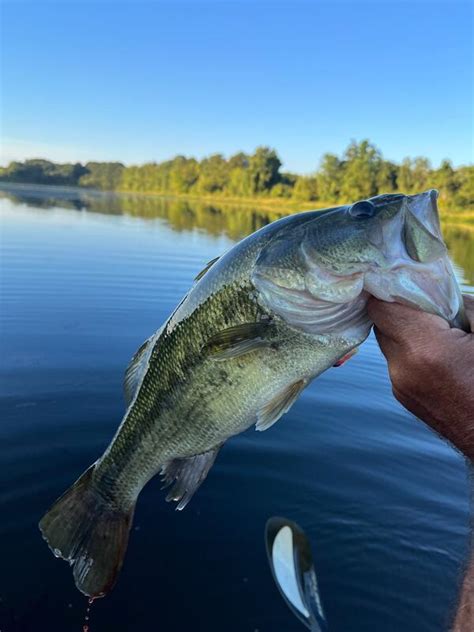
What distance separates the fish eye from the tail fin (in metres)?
2.10

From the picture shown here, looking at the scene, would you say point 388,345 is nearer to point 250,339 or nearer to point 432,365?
point 432,365

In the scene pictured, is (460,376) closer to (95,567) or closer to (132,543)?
(95,567)

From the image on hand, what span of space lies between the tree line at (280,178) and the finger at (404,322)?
7323 centimetres

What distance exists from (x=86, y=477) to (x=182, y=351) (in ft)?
3.41

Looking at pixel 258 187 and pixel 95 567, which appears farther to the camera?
pixel 258 187

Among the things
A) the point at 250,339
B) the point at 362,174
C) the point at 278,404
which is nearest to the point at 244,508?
the point at 278,404

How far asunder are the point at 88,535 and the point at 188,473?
0.67 meters

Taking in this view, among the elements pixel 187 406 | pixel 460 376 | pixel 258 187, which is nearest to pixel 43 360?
pixel 187 406

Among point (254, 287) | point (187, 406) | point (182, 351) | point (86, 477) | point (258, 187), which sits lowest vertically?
point (86, 477)

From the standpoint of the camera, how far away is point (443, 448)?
20.9 ft

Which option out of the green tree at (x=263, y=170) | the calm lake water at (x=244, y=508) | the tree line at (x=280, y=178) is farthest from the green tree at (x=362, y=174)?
the calm lake water at (x=244, y=508)

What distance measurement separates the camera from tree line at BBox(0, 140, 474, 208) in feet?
240

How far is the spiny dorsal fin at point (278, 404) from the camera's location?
244cm

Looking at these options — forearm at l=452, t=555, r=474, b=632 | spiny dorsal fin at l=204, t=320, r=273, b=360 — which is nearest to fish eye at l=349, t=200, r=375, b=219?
spiny dorsal fin at l=204, t=320, r=273, b=360
